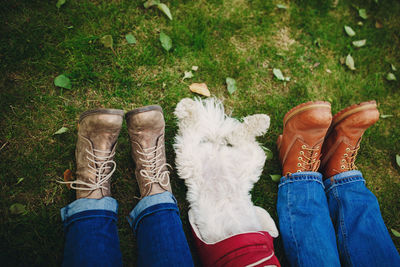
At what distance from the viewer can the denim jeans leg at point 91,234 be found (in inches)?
45.4

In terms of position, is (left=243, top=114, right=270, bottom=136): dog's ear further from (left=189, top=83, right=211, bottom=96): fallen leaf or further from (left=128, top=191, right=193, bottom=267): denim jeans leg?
(left=128, top=191, right=193, bottom=267): denim jeans leg

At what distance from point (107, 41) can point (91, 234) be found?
4.46 ft

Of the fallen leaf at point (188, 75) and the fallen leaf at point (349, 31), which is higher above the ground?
the fallen leaf at point (349, 31)

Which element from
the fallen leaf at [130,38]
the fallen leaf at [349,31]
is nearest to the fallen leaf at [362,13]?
the fallen leaf at [349,31]

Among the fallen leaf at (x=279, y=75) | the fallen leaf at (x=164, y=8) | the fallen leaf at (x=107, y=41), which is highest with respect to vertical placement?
the fallen leaf at (x=164, y=8)

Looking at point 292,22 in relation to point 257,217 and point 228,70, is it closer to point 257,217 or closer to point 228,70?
point 228,70

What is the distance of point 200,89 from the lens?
1.90m

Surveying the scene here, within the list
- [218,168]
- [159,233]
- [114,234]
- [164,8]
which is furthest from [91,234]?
[164,8]

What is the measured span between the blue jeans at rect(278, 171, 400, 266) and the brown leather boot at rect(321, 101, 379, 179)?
0.11 m

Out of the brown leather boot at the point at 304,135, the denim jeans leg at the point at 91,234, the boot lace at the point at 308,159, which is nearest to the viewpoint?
the denim jeans leg at the point at 91,234

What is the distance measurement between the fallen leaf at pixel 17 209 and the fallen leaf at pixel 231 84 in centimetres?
167

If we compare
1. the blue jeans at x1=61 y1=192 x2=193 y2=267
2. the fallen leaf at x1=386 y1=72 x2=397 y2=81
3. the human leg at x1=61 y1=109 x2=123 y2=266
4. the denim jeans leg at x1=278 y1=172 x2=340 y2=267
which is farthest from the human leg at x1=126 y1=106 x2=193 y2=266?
the fallen leaf at x1=386 y1=72 x2=397 y2=81

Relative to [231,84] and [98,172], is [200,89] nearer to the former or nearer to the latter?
[231,84]

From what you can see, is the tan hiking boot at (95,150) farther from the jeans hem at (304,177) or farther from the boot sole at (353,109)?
the boot sole at (353,109)
